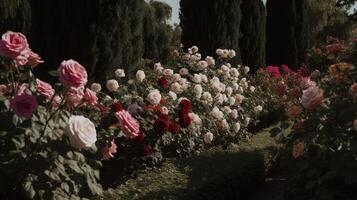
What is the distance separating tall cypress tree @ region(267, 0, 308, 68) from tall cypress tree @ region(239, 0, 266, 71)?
3434 millimetres

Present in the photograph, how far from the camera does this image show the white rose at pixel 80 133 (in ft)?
8.82

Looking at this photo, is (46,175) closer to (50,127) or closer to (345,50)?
(50,127)

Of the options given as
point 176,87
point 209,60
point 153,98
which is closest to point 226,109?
point 209,60

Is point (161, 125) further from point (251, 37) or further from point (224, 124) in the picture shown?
point (251, 37)

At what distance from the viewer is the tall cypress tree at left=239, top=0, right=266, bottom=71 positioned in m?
13.9

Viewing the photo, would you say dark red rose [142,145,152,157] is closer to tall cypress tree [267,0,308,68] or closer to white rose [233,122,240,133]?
white rose [233,122,240,133]

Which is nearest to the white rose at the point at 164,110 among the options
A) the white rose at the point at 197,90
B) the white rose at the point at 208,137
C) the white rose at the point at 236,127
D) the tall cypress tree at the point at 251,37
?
the white rose at the point at 208,137

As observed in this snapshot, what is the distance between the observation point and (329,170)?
139 inches

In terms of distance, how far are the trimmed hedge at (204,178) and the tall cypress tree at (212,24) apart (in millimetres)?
4011

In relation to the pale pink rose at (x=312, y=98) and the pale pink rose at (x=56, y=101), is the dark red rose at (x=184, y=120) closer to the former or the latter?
the pale pink rose at (x=312, y=98)

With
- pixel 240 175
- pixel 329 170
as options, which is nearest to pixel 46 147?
pixel 329 170

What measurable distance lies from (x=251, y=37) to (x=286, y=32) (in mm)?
3888

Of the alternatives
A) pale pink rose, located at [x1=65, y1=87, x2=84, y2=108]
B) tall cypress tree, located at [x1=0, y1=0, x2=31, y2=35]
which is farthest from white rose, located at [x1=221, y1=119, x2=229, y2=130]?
tall cypress tree, located at [x1=0, y1=0, x2=31, y2=35]

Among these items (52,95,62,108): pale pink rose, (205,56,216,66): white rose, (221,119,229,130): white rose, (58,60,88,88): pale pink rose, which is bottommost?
(221,119,229,130): white rose
